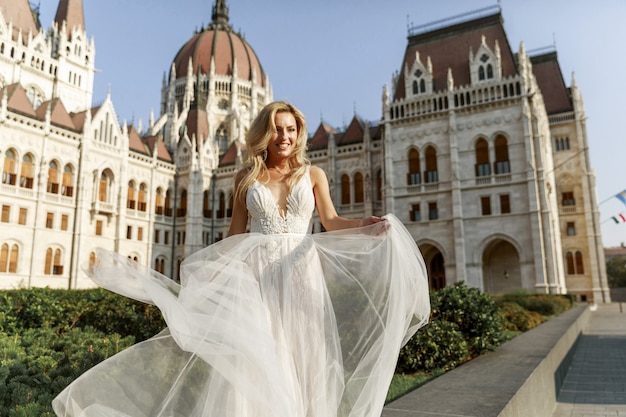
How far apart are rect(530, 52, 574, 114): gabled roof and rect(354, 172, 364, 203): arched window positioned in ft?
58.2

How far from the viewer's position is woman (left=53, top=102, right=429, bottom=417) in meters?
2.45

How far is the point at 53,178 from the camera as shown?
3156 centimetres

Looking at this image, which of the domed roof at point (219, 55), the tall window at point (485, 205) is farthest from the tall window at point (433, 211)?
the domed roof at point (219, 55)

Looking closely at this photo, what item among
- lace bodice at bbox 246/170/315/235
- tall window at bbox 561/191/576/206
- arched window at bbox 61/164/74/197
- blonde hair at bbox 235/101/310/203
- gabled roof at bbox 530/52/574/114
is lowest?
lace bodice at bbox 246/170/315/235

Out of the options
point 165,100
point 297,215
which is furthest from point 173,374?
point 165,100

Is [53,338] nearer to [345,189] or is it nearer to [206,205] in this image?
[345,189]

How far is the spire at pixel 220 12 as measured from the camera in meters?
64.9

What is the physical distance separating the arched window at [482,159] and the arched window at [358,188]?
8960 mm

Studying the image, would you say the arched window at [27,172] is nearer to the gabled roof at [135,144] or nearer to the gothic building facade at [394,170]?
the gothic building facade at [394,170]

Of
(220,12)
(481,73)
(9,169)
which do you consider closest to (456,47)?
(481,73)

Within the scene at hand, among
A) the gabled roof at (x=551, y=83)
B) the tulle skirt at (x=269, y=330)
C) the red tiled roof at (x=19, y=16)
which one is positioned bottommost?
the tulle skirt at (x=269, y=330)

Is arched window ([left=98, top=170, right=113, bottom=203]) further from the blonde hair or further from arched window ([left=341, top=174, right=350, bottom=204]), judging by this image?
the blonde hair

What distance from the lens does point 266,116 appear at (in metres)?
2.99

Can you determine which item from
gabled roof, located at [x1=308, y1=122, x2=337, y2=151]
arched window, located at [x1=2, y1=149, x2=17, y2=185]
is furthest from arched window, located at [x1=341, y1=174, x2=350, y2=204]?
arched window, located at [x1=2, y1=149, x2=17, y2=185]
